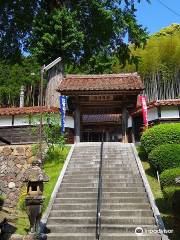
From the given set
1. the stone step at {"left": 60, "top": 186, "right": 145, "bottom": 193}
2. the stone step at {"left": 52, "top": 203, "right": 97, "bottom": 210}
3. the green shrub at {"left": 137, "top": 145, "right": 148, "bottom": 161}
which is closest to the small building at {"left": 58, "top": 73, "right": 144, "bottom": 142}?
the green shrub at {"left": 137, "top": 145, "right": 148, "bottom": 161}

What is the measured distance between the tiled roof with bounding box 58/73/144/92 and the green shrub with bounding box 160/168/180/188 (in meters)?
8.48

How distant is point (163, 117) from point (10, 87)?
2501 centimetres

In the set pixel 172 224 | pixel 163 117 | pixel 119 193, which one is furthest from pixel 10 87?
pixel 172 224

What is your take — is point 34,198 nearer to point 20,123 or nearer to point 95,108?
point 20,123

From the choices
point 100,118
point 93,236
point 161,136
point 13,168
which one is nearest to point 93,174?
point 161,136

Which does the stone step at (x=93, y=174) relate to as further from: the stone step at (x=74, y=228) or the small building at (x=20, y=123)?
the small building at (x=20, y=123)

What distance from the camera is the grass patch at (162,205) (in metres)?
11.3

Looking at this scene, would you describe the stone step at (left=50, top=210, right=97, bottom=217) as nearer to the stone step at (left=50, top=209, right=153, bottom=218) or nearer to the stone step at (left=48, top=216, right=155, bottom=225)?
A: the stone step at (left=50, top=209, right=153, bottom=218)

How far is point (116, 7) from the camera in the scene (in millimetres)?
26719

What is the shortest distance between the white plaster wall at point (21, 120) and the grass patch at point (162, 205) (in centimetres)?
793

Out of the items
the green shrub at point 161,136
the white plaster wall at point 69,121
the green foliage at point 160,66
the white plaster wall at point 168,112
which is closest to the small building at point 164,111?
the white plaster wall at point 168,112

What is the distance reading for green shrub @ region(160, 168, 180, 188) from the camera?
13759 millimetres

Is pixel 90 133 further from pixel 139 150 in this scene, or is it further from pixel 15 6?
pixel 139 150

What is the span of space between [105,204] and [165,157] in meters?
3.42
